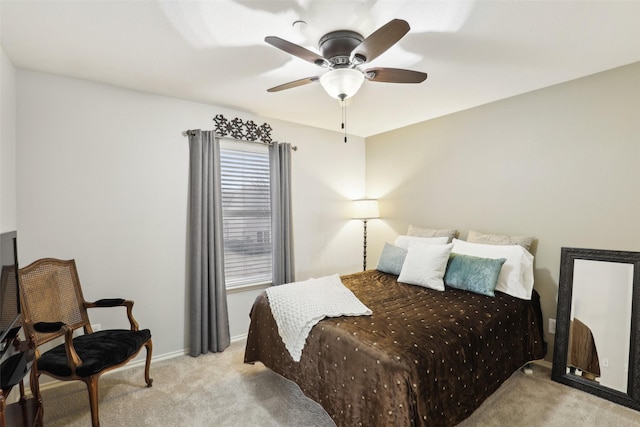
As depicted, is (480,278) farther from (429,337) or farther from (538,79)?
(538,79)

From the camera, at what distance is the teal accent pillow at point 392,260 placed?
3.29 meters

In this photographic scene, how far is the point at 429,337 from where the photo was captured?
6.08ft

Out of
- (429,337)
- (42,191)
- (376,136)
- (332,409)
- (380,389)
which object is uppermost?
(376,136)

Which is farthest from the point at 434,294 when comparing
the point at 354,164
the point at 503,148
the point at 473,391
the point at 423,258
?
the point at 354,164

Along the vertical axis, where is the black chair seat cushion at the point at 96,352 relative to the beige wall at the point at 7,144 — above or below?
below

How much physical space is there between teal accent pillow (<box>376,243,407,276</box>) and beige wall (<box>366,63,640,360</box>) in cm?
69

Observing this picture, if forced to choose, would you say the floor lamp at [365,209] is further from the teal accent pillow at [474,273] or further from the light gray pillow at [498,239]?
the teal accent pillow at [474,273]

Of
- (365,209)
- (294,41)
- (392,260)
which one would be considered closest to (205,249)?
(392,260)

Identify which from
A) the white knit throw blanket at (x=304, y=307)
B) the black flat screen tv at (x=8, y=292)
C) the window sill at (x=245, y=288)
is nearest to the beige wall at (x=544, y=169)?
the white knit throw blanket at (x=304, y=307)

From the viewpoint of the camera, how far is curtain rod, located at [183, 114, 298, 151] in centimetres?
328

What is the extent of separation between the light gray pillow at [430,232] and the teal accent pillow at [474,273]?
0.60m

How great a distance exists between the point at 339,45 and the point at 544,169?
225 centimetres

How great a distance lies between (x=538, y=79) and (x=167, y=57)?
299 cm

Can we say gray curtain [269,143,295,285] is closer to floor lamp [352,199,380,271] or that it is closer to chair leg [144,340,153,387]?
floor lamp [352,199,380,271]
